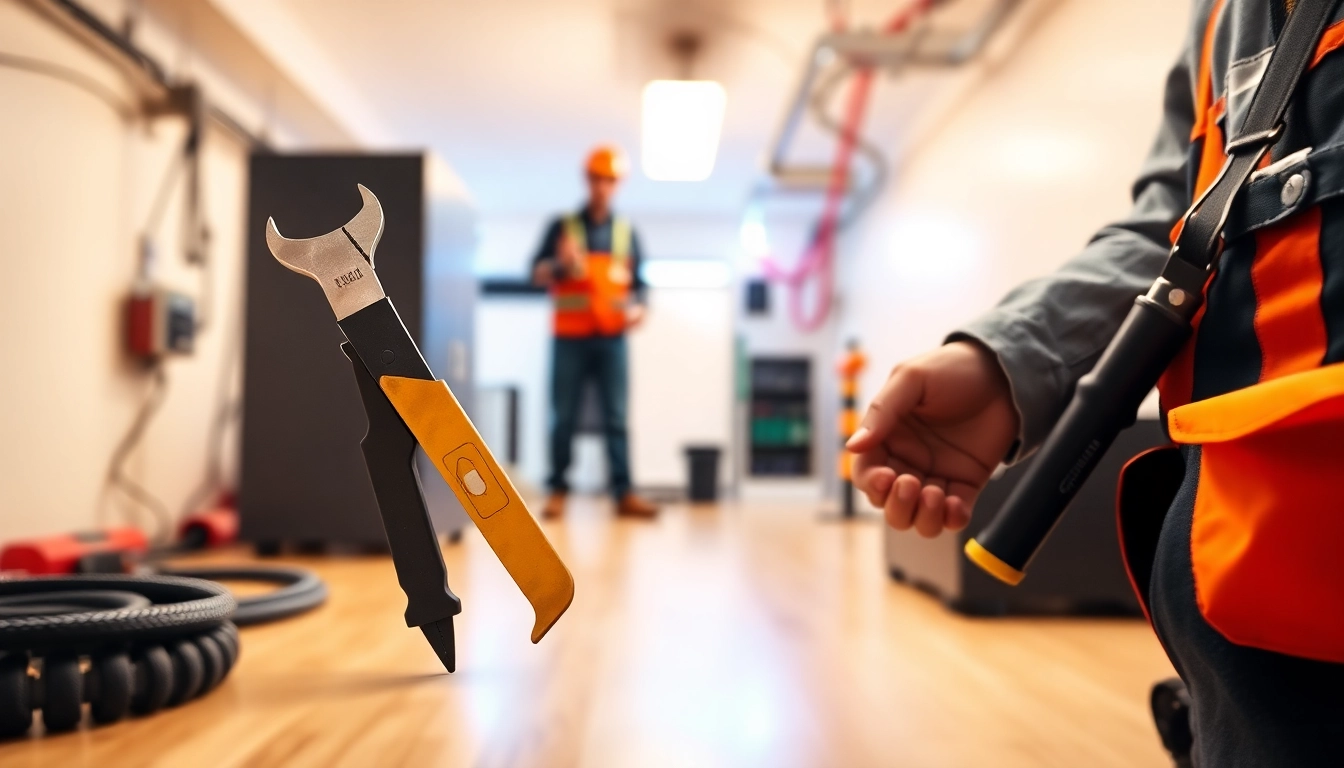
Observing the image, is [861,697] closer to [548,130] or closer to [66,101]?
[66,101]

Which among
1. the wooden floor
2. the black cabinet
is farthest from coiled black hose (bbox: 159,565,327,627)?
the black cabinet

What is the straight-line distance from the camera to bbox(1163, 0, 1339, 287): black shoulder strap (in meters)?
0.47

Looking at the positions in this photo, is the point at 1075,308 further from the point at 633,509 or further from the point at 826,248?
the point at 826,248

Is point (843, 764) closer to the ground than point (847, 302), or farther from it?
closer to the ground

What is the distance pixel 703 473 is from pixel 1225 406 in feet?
14.7

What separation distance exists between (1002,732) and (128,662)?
2.67 feet

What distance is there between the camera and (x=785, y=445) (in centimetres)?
598

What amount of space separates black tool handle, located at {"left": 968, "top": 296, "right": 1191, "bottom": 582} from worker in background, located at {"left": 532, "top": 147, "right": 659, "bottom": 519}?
117 inches

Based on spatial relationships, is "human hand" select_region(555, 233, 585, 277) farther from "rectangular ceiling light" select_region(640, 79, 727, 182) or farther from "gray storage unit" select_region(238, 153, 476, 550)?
"gray storage unit" select_region(238, 153, 476, 550)

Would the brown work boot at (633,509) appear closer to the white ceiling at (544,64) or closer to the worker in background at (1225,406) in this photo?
the white ceiling at (544,64)

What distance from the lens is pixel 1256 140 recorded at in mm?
477

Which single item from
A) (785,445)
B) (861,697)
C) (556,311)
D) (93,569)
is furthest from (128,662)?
(785,445)

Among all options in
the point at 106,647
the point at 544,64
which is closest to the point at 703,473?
the point at 544,64

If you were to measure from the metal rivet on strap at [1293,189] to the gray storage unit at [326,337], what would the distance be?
43 centimetres
